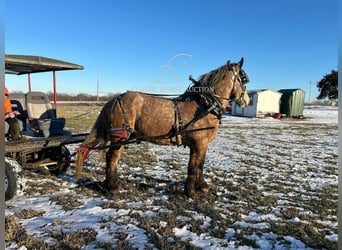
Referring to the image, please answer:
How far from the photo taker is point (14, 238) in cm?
271

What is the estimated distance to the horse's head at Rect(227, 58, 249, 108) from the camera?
432 cm

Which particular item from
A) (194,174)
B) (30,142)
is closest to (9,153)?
(30,142)

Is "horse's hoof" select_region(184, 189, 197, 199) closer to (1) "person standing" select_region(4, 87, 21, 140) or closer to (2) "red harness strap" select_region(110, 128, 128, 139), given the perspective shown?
(2) "red harness strap" select_region(110, 128, 128, 139)

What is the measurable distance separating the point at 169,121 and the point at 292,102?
2665cm

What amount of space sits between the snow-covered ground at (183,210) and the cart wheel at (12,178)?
154mm

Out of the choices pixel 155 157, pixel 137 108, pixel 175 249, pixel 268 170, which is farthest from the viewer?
pixel 155 157

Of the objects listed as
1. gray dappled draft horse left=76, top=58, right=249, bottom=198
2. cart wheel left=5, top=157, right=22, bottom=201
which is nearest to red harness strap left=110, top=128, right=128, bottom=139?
gray dappled draft horse left=76, top=58, right=249, bottom=198

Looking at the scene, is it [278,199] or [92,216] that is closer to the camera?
[92,216]

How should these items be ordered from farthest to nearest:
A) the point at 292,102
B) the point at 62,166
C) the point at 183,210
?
the point at 292,102 < the point at 62,166 < the point at 183,210

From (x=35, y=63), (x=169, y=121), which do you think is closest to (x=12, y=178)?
(x=35, y=63)

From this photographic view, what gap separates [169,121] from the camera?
4.05 metres

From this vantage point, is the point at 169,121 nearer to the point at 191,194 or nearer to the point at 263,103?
the point at 191,194

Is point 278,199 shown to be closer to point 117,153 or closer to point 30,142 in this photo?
point 117,153

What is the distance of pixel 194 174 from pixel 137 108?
151 centimetres
